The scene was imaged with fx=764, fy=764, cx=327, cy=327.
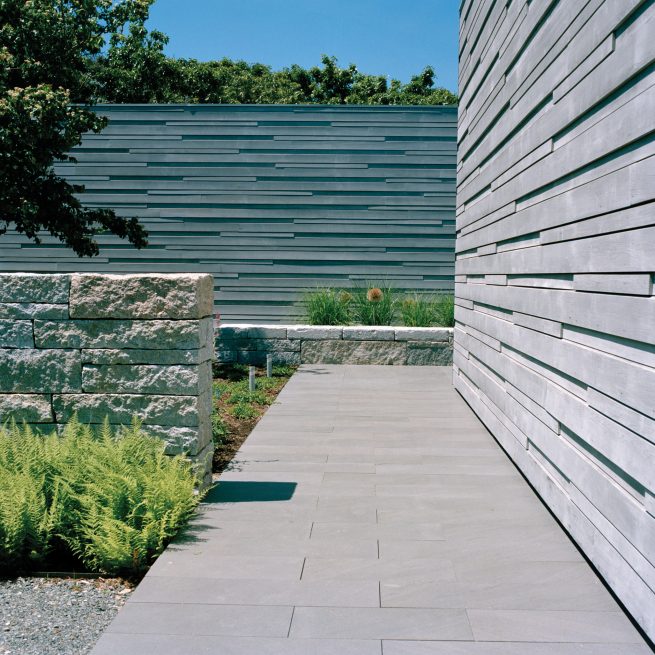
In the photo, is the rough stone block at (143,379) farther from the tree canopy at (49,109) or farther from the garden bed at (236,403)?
the tree canopy at (49,109)

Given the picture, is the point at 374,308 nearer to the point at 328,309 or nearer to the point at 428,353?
the point at 328,309

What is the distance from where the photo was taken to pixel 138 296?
4559mm

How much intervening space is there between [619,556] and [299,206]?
9786mm

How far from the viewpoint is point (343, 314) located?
38.1ft

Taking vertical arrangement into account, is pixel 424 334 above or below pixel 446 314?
below

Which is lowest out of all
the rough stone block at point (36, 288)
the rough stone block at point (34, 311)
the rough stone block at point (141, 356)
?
the rough stone block at point (141, 356)

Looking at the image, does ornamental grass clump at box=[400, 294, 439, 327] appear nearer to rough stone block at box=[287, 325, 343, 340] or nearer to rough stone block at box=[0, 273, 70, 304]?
rough stone block at box=[287, 325, 343, 340]

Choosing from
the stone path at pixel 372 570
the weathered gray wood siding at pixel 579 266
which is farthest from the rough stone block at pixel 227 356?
the weathered gray wood siding at pixel 579 266

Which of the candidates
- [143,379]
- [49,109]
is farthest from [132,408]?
[49,109]

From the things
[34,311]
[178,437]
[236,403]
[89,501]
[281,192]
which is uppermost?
[281,192]

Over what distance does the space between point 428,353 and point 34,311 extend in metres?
7.22

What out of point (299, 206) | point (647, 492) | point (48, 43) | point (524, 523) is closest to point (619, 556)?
point (647, 492)

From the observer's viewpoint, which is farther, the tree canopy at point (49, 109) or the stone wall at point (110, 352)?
the tree canopy at point (49, 109)

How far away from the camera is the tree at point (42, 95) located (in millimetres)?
8125
